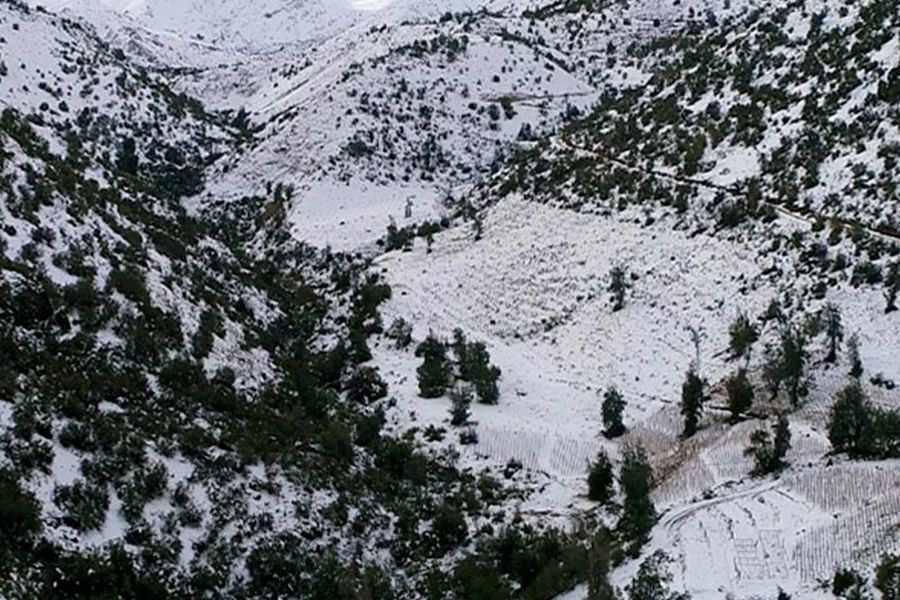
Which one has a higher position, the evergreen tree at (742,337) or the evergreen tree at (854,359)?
the evergreen tree at (742,337)

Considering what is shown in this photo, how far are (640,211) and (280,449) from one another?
21320 mm

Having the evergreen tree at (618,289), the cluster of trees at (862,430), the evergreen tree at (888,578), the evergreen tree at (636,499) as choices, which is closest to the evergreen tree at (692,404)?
the evergreen tree at (636,499)

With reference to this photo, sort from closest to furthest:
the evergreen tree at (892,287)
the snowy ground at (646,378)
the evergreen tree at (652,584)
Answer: the evergreen tree at (652,584)
the snowy ground at (646,378)
the evergreen tree at (892,287)

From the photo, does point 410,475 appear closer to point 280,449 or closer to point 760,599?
point 280,449

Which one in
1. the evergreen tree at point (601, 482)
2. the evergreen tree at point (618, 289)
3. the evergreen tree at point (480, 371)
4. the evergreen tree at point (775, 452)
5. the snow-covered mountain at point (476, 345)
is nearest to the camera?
the snow-covered mountain at point (476, 345)

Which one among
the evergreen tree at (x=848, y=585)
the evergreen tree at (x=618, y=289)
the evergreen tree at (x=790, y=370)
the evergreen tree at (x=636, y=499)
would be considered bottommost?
the evergreen tree at (x=848, y=585)

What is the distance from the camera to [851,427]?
62.0 feet

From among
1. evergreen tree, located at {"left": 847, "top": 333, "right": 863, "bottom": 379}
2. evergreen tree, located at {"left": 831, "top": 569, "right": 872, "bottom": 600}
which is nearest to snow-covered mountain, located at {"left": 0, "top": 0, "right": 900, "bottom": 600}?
evergreen tree, located at {"left": 831, "top": 569, "right": 872, "bottom": 600}

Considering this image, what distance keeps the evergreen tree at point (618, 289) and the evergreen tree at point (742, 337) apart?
16.7ft

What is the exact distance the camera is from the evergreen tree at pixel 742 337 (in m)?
25.4

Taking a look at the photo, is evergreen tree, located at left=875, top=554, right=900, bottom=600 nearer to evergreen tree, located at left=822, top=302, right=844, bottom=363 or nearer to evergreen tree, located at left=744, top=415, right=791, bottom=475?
evergreen tree, located at left=744, top=415, right=791, bottom=475

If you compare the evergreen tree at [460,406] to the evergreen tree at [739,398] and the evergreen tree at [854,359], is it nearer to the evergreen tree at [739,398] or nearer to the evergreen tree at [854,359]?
the evergreen tree at [739,398]

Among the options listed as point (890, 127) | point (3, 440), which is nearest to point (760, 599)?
point (3, 440)

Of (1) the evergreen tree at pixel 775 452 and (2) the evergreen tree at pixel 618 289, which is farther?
(2) the evergreen tree at pixel 618 289
